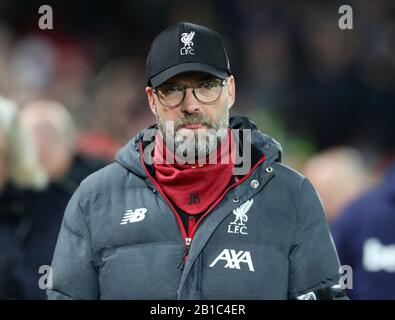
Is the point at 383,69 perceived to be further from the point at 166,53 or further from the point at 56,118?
the point at 166,53

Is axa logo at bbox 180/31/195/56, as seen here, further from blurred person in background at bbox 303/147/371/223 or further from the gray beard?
blurred person in background at bbox 303/147/371/223

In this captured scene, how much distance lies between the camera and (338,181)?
268 inches

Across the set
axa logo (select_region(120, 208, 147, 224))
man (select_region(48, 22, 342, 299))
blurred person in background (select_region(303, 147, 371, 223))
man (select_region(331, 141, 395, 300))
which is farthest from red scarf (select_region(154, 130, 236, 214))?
blurred person in background (select_region(303, 147, 371, 223))

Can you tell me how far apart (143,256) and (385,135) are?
5604 mm

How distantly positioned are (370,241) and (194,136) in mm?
2208

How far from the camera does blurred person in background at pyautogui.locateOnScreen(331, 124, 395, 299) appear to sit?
5.21 m

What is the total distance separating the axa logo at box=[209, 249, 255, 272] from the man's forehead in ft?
1.88

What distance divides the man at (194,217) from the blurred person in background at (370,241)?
1.91 m

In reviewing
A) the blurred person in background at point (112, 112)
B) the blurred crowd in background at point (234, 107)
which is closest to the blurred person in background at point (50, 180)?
the blurred crowd in background at point (234, 107)

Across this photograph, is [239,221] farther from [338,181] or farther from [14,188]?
[338,181]

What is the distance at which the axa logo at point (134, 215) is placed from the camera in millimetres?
3370

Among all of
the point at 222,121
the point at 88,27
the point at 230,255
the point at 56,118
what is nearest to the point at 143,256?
the point at 230,255

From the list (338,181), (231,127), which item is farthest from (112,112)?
(231,127)

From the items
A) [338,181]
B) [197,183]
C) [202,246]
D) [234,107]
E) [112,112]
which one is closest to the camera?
[202,246]
